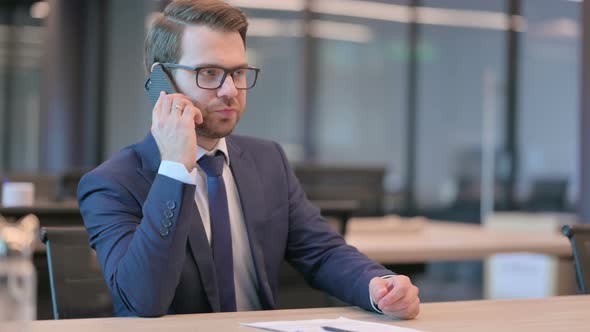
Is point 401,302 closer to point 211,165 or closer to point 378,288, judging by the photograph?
point 378,288

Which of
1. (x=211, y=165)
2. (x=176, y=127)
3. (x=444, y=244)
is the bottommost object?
(x=444, y=244)

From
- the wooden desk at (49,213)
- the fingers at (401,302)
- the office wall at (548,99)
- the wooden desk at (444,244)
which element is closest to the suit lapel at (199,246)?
the fingers at (401,302)

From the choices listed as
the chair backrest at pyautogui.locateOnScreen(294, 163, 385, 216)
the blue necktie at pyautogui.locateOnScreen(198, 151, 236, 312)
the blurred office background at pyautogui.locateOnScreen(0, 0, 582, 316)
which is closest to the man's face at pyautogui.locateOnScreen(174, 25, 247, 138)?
the blue necktie at pyautogui.locateOnScreen(198, 151, 236, 312)

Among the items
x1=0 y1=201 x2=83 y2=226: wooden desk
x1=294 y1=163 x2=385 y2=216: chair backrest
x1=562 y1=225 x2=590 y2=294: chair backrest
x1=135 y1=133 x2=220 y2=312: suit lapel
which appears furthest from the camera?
x1=294 y1=163 x2=385 y2=216: chair backrest

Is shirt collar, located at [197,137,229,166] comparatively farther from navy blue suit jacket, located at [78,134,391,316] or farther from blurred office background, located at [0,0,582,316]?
blurred office background, located at [0,0,582,316]

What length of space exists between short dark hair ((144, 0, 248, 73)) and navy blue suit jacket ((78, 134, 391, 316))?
0.23 m

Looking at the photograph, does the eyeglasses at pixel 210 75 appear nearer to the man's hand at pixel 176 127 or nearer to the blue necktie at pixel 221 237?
the man's hand at pixel 176 127

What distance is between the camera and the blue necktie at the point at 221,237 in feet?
6.93

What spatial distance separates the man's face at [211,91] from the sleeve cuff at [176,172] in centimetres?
19

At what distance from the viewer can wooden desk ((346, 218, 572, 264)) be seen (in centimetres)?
367

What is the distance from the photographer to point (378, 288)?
1904 mm

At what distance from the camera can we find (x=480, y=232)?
4.66 meters

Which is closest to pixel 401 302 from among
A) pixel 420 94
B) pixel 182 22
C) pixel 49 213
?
pixel 182 22

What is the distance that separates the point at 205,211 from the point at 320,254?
34 cm
